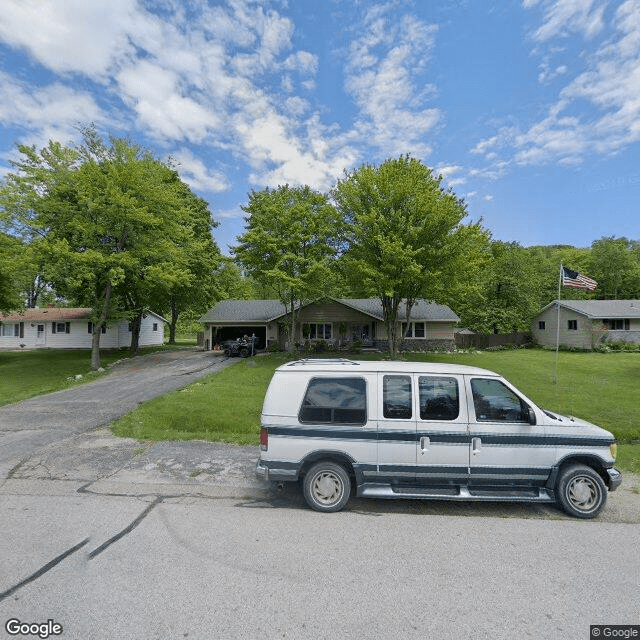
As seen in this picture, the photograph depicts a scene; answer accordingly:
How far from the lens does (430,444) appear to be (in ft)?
17.8

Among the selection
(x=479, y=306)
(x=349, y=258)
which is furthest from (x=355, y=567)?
(x=479, y=306)

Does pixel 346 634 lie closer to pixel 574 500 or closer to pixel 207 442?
pixel 574 500

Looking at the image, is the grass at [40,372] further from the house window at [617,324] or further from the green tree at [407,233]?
the house window at [617,324]

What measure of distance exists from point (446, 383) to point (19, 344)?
1708 inches

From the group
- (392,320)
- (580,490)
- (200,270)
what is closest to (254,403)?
(580,490)

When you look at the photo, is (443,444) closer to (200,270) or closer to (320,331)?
(320,331)

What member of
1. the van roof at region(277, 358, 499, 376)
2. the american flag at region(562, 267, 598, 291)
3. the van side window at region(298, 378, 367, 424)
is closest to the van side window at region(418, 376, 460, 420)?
the van roof at region(277, 358, 499, 376)

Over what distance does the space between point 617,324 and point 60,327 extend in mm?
52157

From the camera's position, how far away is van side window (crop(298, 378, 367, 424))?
5535 millimetres

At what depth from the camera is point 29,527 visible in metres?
4.73

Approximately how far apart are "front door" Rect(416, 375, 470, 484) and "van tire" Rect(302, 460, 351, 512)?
1105 mm

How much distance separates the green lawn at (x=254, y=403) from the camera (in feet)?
30.8

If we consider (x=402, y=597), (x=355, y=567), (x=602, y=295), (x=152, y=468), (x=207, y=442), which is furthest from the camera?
(x=602, y=295)

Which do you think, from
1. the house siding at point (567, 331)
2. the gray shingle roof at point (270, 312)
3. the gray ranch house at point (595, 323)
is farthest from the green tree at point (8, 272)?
the gray ranch house at point (595, 323)
